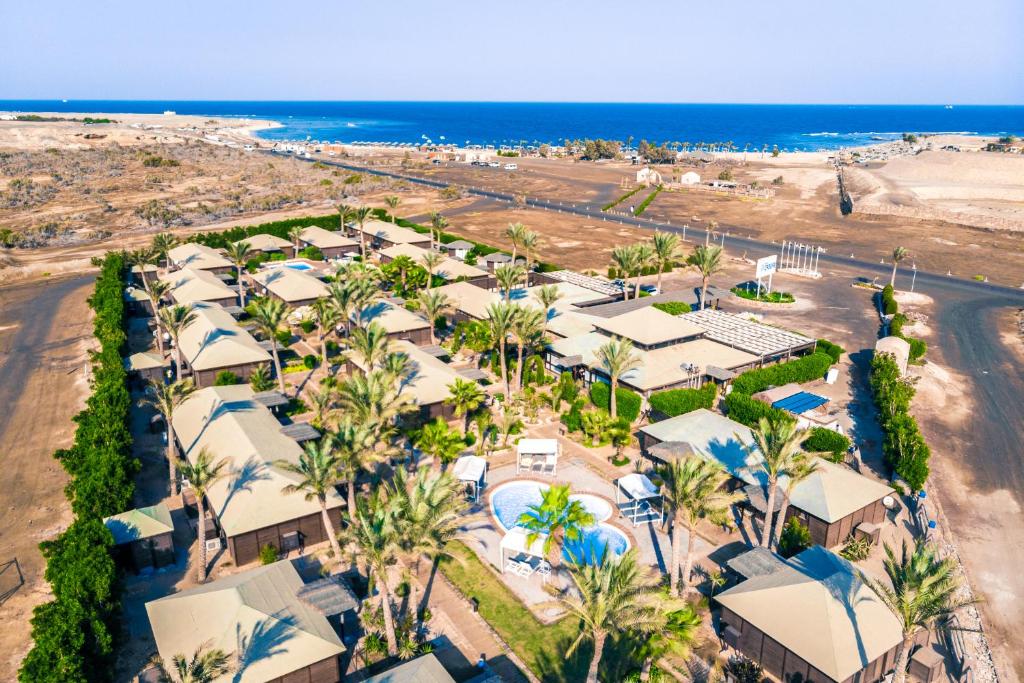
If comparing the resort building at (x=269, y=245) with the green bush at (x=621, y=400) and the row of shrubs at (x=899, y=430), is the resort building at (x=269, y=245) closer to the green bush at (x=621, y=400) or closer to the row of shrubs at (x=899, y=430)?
the green bush at (x=621, y=400)

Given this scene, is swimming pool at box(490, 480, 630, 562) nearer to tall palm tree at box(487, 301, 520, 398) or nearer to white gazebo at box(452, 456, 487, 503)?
white gazebo at box(452, 456, 487, 503)

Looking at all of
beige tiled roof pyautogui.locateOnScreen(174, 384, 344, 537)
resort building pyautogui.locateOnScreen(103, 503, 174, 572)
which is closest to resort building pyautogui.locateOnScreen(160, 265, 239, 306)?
beige tiled roof pyautogui.locateOnScreen(174, 384, 344, 537)

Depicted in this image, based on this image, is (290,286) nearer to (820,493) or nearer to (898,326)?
(820,493)

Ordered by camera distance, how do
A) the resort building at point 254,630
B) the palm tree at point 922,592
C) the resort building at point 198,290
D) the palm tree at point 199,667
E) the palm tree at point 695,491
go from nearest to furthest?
1. the palm tree at point 199,667
2. the palm tree at point 922,592
3. the resort building at point 254,630
4. the palm tree at point 695,491
5. the resort building at point 198,290

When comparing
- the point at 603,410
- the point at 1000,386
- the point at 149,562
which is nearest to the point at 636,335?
the point at 603,410

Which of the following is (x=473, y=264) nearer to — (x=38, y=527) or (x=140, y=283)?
(x=140, y=283)

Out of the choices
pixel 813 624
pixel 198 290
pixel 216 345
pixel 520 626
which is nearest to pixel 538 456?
pixel 520 626

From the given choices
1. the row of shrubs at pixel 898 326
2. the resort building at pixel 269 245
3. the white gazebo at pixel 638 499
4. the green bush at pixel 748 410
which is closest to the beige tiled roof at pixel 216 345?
the white gazebo at pixel 638 499
